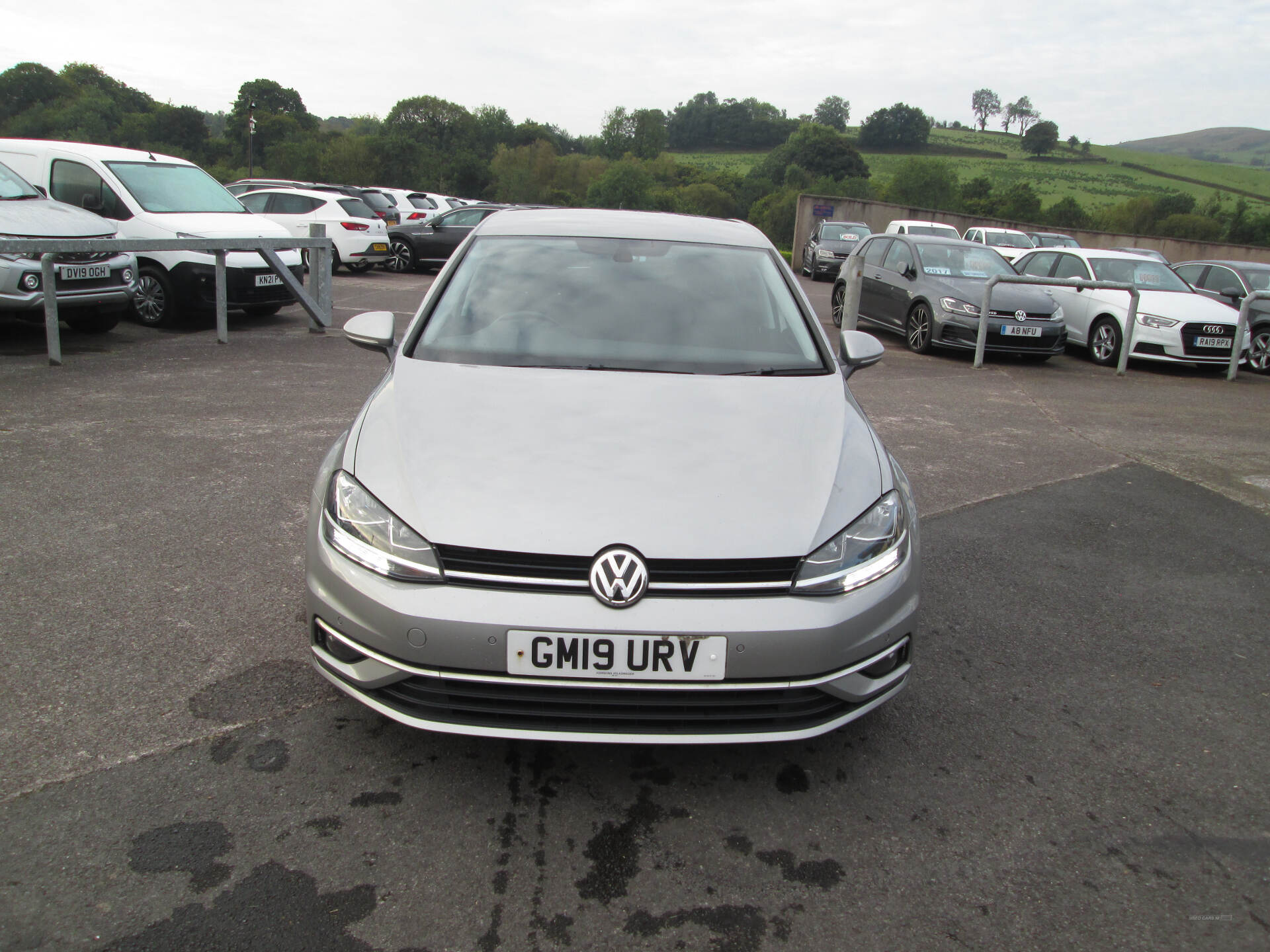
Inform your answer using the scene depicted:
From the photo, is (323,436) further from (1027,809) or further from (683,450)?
(1027,809)

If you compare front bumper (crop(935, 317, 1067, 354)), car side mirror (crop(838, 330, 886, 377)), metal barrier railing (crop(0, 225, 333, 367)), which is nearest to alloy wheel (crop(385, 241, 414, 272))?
metal barrier railing (crop(0, 225, 333, 367))

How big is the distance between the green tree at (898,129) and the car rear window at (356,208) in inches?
3752

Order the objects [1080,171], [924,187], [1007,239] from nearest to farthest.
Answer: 1. [1007,239]
2. [924,187]
3. [1080,171]

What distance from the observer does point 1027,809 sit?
8.65ft

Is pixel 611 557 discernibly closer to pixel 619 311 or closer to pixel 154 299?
pixel 619 311

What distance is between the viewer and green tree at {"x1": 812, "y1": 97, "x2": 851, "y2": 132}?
122188 millimetres

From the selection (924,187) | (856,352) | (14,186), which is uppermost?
(924,187)

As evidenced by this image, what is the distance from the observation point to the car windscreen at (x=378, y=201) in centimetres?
2352

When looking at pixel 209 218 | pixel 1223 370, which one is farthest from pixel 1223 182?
pixel 209 218

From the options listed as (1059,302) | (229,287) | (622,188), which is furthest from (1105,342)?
(622,188)

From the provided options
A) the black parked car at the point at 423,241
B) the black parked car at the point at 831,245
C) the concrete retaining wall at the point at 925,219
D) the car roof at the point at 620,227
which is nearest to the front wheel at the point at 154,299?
the car roof at the point at 620,227

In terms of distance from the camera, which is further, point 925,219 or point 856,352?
point 925,219

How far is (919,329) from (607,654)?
35.4 feet

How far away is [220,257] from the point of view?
9.80m
